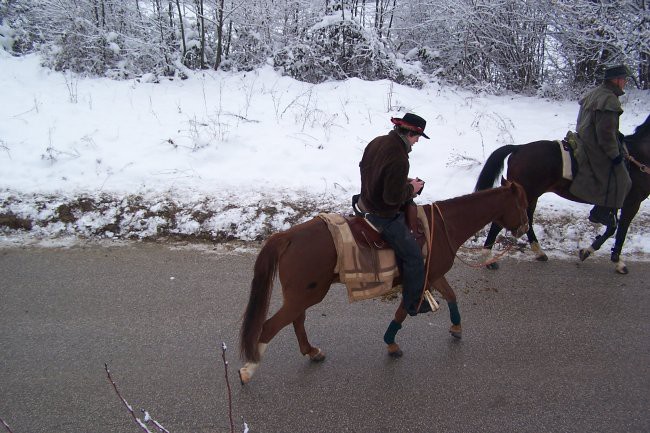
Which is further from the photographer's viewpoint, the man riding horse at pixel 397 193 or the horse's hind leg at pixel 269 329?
the horse's hind leg at pixel 269 329

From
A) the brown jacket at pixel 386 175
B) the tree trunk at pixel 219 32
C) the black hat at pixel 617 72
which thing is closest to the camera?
the brown jacket at pixel 386 175

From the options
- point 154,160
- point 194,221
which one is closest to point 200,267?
point 194,221

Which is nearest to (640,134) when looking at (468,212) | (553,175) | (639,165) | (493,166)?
(639,165)

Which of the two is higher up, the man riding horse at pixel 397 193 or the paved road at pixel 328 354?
the man riding horse at pixel 397 193

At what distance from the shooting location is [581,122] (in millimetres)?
5008

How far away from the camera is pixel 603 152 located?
4.81 m

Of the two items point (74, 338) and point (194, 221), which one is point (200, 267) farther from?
point (74, 338)

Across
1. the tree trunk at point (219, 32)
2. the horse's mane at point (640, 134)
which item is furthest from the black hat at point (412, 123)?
the tree trunk at point (219, 32)

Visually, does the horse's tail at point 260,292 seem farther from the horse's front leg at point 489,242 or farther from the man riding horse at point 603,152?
the man riding horse at point 603,152

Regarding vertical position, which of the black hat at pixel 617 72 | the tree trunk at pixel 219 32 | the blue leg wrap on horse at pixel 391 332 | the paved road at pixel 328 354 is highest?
the tree trunk at pixel 219 32

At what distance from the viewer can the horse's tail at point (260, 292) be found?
10.3ft

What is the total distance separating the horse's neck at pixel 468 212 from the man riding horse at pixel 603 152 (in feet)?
6.38

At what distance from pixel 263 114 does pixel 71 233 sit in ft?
14.7

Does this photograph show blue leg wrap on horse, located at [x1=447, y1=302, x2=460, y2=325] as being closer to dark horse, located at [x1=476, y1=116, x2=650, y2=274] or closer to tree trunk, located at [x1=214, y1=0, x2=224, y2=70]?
dark horse, located at [x1=476, y1=116, x2=650, y2=274]
